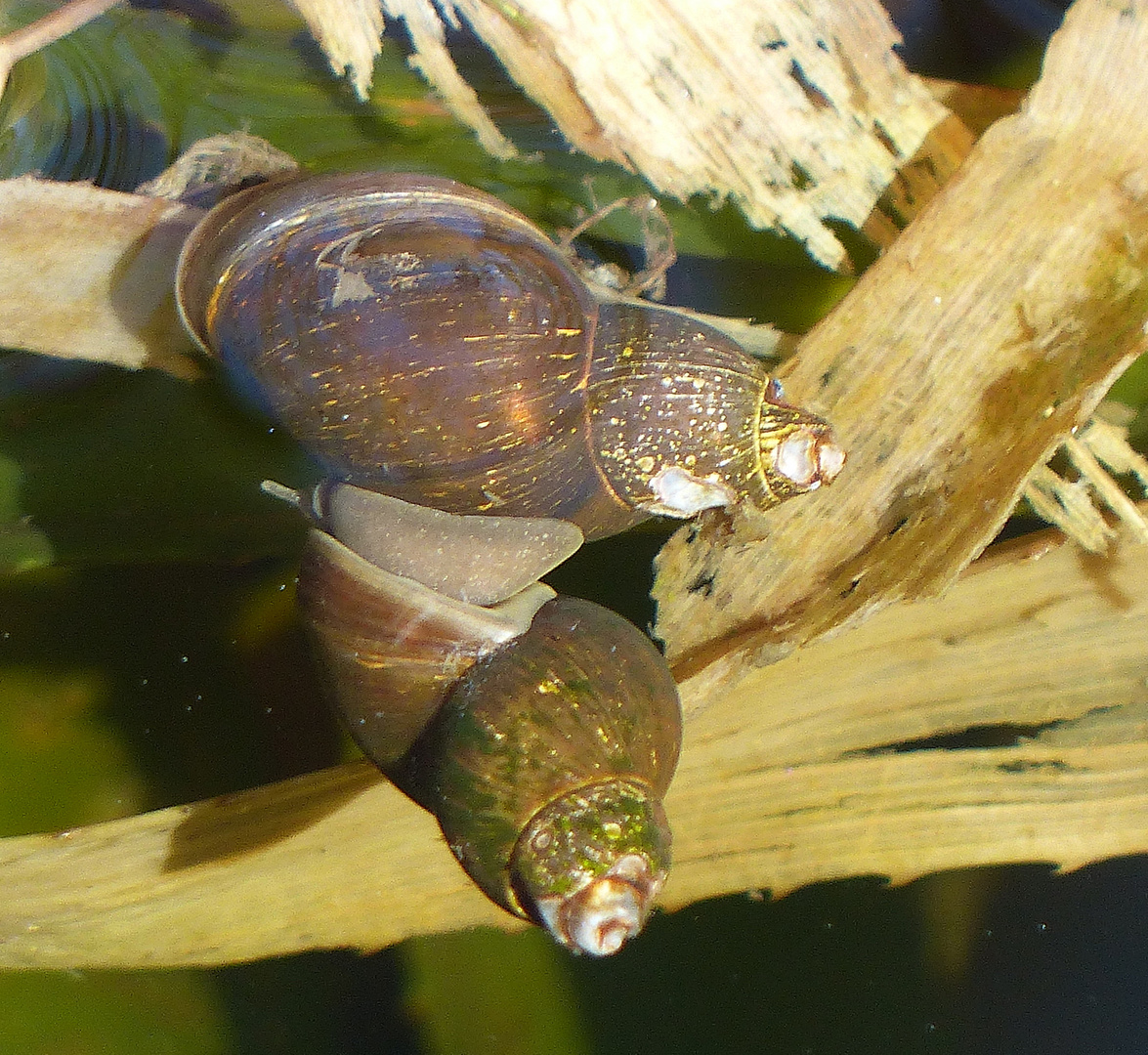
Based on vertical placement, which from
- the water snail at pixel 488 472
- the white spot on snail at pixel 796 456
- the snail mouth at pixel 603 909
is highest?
the white spot on snail at pixel 796 456

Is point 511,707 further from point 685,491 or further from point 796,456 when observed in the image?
point 796,456

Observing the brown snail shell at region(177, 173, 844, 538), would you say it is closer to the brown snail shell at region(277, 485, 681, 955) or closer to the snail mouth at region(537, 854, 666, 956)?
the brown snail shell at region(277, 485, 681, 955)

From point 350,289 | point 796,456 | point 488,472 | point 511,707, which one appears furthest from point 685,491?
point 350,289

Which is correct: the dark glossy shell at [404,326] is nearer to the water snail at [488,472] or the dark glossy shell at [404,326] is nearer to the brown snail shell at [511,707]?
the water snail at [488,472]

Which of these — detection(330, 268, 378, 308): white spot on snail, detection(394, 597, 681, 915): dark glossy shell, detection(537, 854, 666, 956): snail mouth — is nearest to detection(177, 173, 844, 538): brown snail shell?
detection(330, 268, 378, 308): white spot on snail

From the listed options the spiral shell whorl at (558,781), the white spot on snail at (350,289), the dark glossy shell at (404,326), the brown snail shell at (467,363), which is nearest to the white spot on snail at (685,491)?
the brown snail shell at (467,363)

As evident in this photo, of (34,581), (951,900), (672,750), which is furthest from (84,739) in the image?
(951,900)
